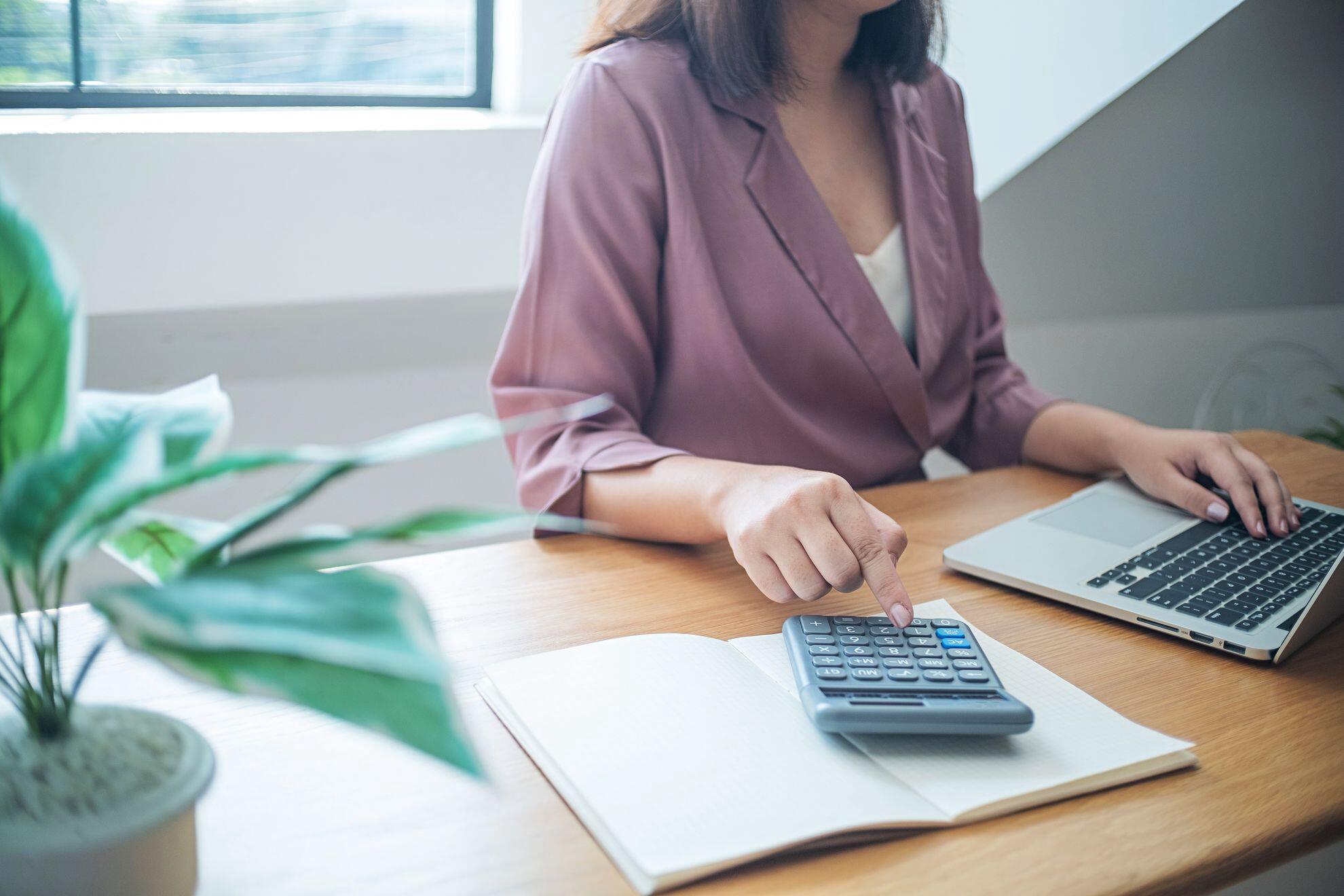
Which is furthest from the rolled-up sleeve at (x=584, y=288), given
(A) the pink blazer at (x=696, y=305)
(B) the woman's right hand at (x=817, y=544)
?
(B) the woman's right hand at (x=817, y=544)

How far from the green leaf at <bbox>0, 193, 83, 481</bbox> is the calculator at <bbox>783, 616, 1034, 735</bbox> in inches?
15.1

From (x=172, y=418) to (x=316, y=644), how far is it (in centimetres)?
17

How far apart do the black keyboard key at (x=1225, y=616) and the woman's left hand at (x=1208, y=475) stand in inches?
7.2

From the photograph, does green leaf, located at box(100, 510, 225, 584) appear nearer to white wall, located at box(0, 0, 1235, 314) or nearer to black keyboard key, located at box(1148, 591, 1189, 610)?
black keyboard key, located at box(1148, 591, 1189, 610)

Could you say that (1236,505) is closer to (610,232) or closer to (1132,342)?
(610,232)

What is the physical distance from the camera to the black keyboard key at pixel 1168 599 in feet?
2.60

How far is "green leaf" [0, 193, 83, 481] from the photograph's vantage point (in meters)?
0.37

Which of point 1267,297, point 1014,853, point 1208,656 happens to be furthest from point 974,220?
point 1267,297

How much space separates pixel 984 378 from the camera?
133cm

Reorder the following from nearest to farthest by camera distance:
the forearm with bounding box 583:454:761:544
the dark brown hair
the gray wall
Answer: the forearm with bounding box 583:454:761:544 → the dark brown hair → the gray wall

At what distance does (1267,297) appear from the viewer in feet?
8.16

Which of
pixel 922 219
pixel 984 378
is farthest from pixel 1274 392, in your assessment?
pixel 922 219

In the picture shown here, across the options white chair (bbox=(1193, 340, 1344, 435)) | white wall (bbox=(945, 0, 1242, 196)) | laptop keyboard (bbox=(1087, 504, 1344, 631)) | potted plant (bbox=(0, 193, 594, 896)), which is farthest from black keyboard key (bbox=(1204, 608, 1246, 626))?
white chair (bbox=(1193, 340, 1344, 435))

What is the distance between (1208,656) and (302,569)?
0.63 meters
